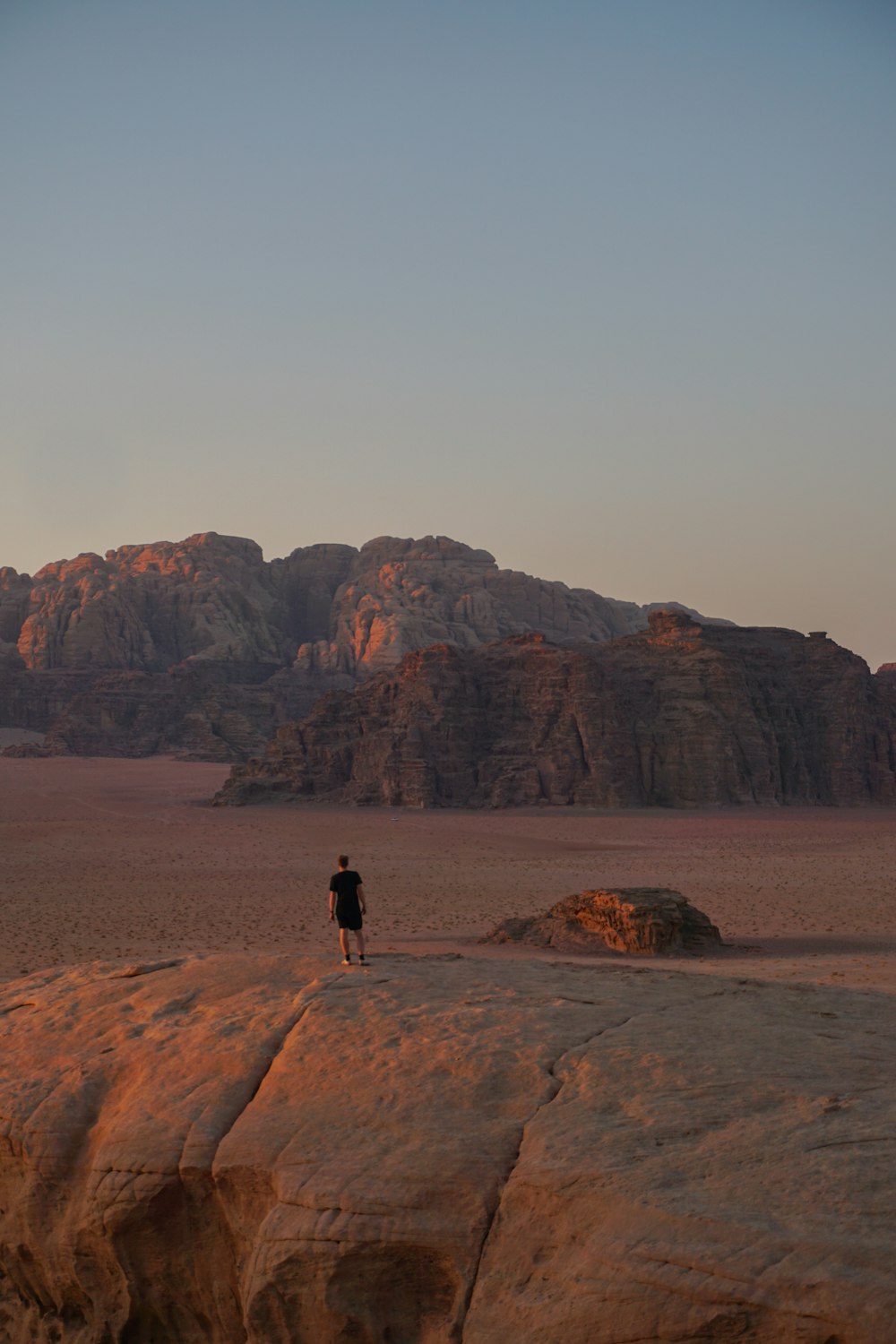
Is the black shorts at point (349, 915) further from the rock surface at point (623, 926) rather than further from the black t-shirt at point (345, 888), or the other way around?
the rock surface at point (623, 926)

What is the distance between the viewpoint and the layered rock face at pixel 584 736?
57531mm

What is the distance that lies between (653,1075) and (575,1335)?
1.67m

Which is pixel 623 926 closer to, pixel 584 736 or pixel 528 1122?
pixel 528 1122

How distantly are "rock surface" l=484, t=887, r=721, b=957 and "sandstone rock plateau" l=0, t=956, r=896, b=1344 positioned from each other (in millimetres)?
10635

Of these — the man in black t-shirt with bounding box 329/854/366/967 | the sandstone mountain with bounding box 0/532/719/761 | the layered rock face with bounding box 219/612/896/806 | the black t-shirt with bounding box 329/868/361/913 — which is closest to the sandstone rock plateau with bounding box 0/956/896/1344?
the man in black t-shirt with bounding box 329/854/366/967

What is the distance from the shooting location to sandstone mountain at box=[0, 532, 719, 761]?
98375mm

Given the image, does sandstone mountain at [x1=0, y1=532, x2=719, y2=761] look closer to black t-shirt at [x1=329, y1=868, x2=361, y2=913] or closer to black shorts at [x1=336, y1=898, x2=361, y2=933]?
black t-shirt at [x1=329, y1=868, x2=361, y2=913]

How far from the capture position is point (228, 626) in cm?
12094

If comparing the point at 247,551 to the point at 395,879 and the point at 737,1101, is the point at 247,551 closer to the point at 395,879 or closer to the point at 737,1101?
the point at 395,879

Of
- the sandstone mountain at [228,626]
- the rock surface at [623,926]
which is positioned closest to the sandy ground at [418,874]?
the rock surface at [623,926]

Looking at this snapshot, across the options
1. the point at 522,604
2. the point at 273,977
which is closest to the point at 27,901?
the point at 273,977

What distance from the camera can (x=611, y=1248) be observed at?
493 centimetres

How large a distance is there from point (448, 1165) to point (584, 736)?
52732 millimetres

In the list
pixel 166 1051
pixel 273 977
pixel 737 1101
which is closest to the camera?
pixel 737 1101
